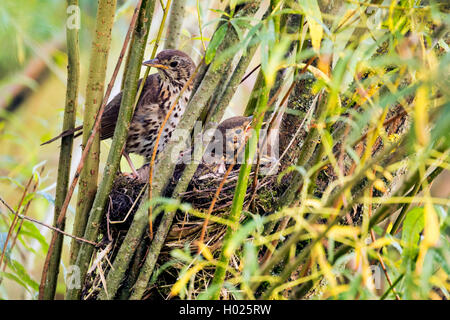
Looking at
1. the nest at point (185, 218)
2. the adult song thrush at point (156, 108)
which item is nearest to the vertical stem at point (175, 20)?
the adult song thrush at point (156, 108)

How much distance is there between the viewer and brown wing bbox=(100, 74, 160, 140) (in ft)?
10.5

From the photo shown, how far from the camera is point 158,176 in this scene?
6.06ft

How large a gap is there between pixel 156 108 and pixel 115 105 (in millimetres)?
259

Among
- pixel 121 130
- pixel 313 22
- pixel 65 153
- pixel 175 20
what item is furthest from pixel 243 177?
pixel 175 20

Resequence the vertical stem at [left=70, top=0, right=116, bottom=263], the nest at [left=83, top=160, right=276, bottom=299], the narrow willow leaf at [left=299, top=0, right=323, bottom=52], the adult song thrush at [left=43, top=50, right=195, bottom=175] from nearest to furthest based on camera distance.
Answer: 1. the narrow willow leaf at [left=299, top=0, right=323, bottom=52]
2. the vertical stem at [left=70, top=0, right=116, bottom=263]
3. the nest at [left=83, top=160, right=276, bottom=299]
4. the adult song thrush at [left=43, top=50, right=195, bottom=175]

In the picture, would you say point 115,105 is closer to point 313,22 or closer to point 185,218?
point 185,218

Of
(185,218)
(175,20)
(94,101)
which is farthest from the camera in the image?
(175,20)

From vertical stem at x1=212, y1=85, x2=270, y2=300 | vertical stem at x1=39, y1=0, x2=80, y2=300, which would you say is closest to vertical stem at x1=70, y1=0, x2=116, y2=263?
vertical stem at x1=39, y1=0, x2=80, y2=300

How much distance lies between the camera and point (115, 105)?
3.29 m

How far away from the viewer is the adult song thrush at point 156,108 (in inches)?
126

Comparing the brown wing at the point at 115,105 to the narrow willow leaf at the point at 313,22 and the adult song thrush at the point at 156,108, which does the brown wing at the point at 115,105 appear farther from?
the narrow willow leaf at the point at 313,22

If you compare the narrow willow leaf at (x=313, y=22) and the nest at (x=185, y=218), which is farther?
the nest at (x=185, y=218)

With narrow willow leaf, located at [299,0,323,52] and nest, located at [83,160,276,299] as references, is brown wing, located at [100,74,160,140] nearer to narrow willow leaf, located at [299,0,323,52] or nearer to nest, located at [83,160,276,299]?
nest, located at [83,160,276,299]
